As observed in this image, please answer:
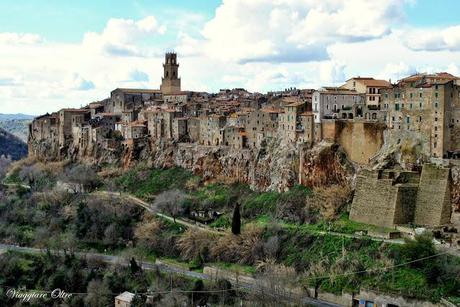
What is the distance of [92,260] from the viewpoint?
50250mm

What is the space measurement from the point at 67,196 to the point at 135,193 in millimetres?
7267

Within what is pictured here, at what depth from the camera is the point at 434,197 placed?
40.9 meters

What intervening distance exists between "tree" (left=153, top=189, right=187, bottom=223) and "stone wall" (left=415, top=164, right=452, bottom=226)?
21.1m

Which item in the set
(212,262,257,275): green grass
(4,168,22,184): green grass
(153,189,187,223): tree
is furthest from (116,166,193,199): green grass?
(4,168,22,184): green grass

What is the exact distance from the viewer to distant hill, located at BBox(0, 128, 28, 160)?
121 meters

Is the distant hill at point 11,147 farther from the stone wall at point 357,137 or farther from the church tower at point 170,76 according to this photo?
the stone wall at point 357,137

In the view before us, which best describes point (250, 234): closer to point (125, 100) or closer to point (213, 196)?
point (213, 196)

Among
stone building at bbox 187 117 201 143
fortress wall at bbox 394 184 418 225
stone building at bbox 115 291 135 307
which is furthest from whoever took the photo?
stone building at bbox 187 117 201 143

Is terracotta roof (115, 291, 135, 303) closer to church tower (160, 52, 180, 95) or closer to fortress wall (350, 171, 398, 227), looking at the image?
fortress wall (350, 171, 398, 227)

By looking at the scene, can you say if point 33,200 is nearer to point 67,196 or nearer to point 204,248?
point 67,196

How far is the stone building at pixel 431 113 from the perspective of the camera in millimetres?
42031

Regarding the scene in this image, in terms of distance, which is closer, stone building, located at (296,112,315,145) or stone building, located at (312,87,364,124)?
stone building, located at (296,112,315,145)

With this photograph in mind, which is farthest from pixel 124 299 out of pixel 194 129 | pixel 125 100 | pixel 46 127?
pixel 46 127

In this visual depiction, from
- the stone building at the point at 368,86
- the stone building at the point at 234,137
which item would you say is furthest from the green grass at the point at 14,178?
the stone building at the point at 368,86
